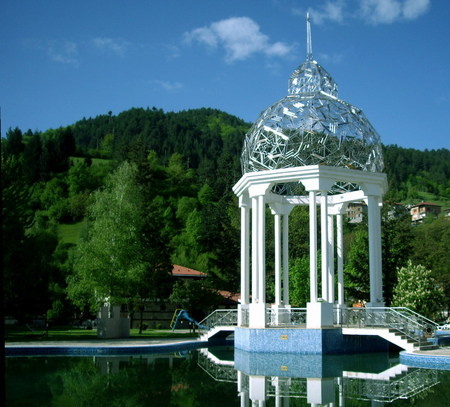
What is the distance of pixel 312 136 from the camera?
79.7 ft

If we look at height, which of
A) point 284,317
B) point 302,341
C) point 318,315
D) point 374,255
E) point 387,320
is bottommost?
point 302,341

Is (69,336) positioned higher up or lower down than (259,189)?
lower down

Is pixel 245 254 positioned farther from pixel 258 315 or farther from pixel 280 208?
pixel 258 315

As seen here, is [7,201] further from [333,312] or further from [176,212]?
[176,212]

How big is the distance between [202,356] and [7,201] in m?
11.9

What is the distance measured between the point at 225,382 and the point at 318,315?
7511mm

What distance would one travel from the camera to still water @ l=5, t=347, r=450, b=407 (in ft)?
42.0

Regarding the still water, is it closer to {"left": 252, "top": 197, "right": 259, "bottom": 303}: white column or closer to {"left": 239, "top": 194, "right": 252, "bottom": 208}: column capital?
{"left": 252, "top": 197, "right": 259, "bottom": 303}: white column

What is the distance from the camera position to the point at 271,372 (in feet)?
58.6

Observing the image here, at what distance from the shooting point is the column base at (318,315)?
22453 millimetres

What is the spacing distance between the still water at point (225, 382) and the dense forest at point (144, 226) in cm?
483

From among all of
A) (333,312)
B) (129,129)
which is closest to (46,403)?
(333,312)

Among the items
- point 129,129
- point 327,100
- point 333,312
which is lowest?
point 333,312

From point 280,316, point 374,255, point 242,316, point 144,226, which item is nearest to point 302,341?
A: point 280,316
